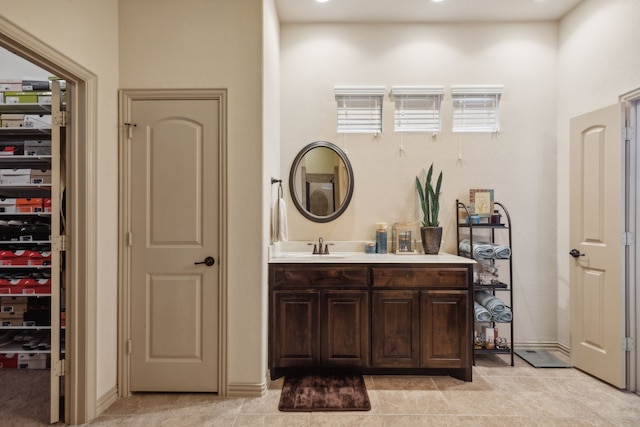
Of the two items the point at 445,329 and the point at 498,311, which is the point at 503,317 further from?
the point at 445,329

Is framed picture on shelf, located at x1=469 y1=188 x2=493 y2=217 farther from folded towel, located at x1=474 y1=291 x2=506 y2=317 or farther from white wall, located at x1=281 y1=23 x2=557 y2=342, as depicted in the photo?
folded towel, located at x1=474 y1=291 x2=506 y2=317

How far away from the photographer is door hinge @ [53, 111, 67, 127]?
7.39 ft

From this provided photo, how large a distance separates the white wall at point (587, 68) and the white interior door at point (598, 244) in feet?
0.81

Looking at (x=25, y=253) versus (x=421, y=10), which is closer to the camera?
(x=25, y=253)

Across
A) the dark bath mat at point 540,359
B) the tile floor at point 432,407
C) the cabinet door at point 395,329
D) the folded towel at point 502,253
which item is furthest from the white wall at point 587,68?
the cabinet door at point 395,329

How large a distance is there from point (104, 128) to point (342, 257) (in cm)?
196

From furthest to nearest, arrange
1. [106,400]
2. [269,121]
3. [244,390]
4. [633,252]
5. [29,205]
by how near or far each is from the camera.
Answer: [29,205] → [269,121] → [633,252] → [244,390] → [106,400]

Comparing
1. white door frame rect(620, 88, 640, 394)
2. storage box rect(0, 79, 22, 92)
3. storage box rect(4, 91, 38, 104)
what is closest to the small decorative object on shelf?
white door frame rect(620, 88, 640, 394)

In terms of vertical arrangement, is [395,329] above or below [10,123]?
below

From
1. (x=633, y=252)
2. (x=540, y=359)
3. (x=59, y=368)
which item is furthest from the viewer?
(x=540, y=359)

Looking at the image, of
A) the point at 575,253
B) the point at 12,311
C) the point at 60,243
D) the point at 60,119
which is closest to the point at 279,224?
the point at 60,243

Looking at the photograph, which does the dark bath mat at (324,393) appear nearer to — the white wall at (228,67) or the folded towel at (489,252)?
the white wall at (228,67)

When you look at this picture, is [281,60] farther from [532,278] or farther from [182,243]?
[532,278]

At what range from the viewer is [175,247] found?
8.39 feet
